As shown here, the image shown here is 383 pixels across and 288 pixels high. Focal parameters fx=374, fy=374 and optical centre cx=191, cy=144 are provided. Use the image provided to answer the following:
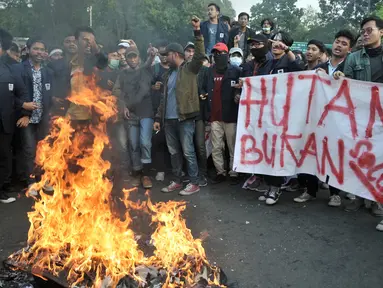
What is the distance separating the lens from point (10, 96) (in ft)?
19.2

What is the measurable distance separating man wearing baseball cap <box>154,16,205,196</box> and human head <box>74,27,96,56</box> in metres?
1.25

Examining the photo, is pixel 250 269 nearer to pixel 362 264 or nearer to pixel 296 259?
pixel 296 259

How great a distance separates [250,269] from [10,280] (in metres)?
2.36

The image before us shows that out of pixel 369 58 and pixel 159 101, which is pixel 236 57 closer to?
pixel 159 101

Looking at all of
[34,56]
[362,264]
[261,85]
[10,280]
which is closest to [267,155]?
[261,85]

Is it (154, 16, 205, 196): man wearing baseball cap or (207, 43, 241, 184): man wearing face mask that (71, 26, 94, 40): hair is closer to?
(154, 16, 205, 196): man wearing baseball cap

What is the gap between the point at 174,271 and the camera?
10.9 ft

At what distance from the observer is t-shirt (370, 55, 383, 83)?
480 cm

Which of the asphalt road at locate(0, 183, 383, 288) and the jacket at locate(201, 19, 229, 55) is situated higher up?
the jacket at locate(201, 19, 229, 55)

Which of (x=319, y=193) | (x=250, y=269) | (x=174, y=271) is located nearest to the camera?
(x=174, y=271)

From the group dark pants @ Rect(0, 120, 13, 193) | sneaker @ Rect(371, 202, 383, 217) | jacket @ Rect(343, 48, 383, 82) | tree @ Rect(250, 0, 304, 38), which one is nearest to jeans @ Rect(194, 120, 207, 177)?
jacket @ Rect(343, 48, 383, 82)

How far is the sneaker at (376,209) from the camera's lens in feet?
16.7

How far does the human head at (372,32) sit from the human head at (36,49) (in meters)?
4.93

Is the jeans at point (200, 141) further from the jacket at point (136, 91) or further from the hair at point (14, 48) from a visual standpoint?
the hair at point (14, 48)
